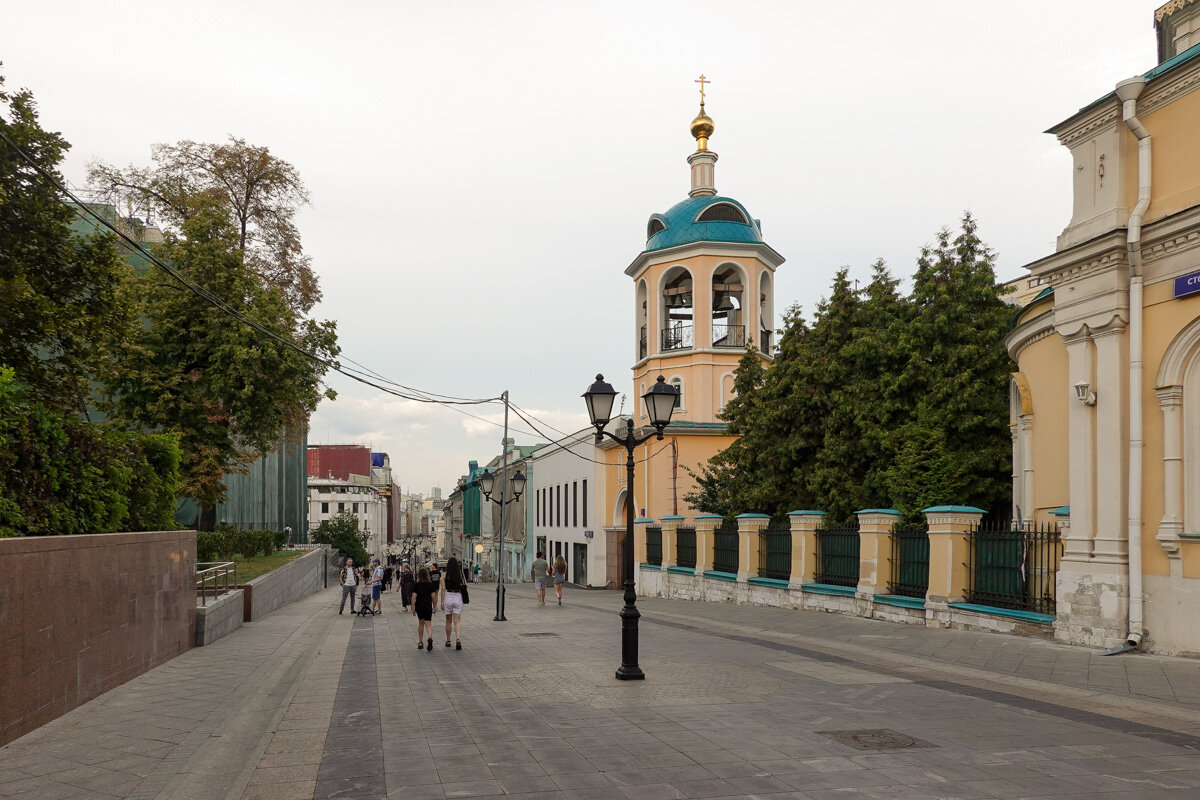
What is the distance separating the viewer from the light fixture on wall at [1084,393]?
1370cm

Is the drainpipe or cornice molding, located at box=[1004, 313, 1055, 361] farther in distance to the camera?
cornice molding, located at box=[1004, 313, 1055, 361]

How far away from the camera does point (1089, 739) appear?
25.7 feet

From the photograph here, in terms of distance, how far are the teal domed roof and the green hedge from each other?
19.3 m

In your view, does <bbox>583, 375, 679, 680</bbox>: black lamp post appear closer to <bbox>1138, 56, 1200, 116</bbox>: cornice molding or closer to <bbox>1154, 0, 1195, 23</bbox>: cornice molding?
<bbox>1138, 56, 1200, 116</bbox>: cornice molding

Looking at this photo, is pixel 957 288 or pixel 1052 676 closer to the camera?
pixel 1052 676

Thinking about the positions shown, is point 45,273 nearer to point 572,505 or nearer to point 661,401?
point 661,401

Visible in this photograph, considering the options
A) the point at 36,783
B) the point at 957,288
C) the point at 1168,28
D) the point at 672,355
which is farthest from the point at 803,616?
the point at 672,355

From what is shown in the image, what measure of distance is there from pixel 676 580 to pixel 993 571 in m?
15.8

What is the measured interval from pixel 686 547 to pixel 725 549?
3458 millimetres

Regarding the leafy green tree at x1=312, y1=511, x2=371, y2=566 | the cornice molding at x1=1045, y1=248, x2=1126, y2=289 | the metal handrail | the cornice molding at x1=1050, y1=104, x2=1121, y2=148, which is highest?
the cornice molding at x1=1050, y1=104, x2=1121, y2=148

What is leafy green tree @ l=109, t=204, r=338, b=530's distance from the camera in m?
25.9

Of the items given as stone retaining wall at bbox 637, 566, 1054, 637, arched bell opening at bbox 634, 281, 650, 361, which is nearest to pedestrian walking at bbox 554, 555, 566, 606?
stone retaining wall at bbox 637, 566, 1054, 637

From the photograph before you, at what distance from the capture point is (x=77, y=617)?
9.86 m

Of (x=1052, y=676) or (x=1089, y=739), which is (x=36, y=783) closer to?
(x=1089, y=739)
